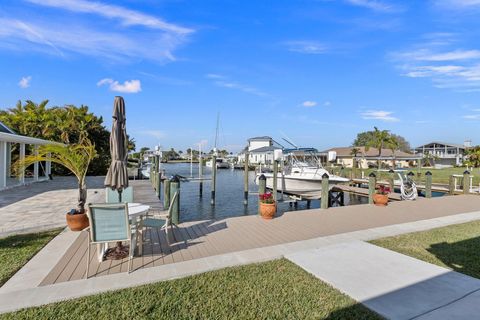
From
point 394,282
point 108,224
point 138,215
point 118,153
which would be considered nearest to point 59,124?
point 118,153

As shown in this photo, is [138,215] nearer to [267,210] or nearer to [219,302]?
[219,302]

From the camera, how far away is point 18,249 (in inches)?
185

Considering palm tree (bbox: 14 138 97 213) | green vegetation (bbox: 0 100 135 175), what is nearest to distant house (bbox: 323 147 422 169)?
green vegetation (bbox: 0 100 135 175)

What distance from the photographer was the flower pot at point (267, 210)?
7109 millimetres

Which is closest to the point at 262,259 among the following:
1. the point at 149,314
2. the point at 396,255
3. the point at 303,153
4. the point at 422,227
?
the point at 149,314

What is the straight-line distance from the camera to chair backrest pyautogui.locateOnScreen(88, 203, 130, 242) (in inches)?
145

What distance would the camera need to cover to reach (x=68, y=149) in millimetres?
6285

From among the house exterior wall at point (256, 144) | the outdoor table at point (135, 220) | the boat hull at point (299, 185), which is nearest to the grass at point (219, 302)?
the outdoor table at point (135, 220)

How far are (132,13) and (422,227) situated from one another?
39.4 ft

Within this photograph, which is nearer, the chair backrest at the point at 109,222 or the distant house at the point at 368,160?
the chair backrest at the point at 109,222

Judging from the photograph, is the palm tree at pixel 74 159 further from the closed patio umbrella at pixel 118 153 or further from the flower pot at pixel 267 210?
the flower pot at pixel 267 210

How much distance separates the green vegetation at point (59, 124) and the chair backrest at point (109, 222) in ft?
57.8

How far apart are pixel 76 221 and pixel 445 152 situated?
70.9m

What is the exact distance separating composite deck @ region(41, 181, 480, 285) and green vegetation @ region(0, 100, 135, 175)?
16.6 m
